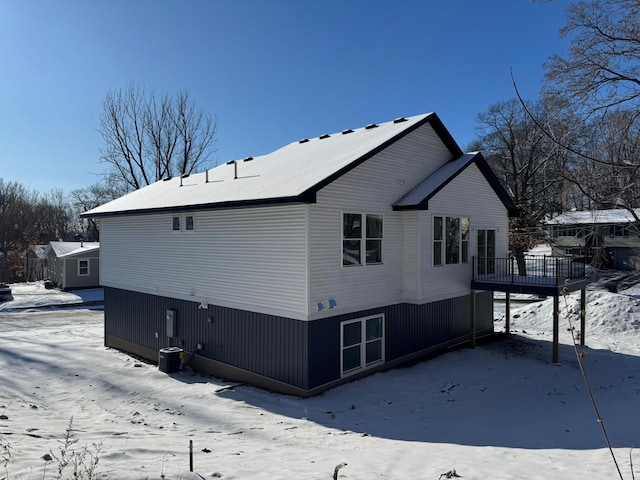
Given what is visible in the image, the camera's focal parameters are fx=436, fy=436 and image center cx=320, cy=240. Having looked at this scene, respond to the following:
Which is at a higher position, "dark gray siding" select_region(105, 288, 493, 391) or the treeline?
the treeline

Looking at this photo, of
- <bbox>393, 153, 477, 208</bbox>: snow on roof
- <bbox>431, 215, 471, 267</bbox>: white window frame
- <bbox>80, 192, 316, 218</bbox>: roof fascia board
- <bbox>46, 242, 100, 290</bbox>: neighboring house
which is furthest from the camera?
<bbox>46, 242, 100, 290</bbox>: neighboring house

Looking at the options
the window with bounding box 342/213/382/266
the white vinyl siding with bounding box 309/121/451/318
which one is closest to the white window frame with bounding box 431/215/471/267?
the white vinyl siding with bounding box 309/121/451/318

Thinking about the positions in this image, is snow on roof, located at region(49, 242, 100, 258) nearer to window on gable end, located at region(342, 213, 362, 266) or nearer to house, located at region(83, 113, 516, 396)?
house, located at region(83, 113, 516, 396)

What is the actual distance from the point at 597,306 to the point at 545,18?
14.9 metres

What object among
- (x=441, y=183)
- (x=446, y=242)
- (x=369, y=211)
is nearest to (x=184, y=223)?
(x=369, y=211)

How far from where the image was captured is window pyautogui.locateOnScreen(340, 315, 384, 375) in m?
11.4

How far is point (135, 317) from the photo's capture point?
16344 millimetres

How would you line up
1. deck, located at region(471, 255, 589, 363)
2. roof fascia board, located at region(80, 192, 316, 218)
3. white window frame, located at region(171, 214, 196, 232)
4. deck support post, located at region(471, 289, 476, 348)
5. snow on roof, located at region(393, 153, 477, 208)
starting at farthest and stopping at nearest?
1. deck support post, located at region(471, 289, 476, 348)
2. white window frame, located at region(171, 214, 196, 232)
3. deck, located at region(471, 255, 589, 363)
4. snow on roof, located at region(393, 153, 477, 208)
5. roof fascia board, located at region(80, 192, 316, 218)

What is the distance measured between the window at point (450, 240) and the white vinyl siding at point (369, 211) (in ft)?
4.27

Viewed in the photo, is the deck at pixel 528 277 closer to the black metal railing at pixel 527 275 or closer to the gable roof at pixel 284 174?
the black metal railing at pixel 527 275

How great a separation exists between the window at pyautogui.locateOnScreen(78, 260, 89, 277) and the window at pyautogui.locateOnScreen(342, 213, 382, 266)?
29.4 metres

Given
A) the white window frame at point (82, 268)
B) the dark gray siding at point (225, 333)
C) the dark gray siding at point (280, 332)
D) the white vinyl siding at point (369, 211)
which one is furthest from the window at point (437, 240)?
the white window frame at point (82, 268)

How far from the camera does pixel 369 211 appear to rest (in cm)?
1184

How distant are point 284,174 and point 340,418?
21.9 ft
